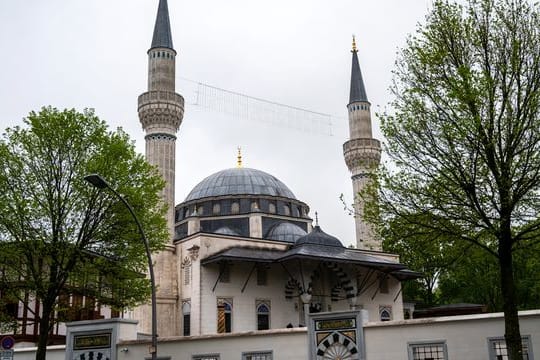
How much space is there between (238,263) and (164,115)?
10.1 m

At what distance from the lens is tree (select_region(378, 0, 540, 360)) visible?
1267cm

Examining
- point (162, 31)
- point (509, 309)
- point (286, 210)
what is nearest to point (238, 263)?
point (286, 210)

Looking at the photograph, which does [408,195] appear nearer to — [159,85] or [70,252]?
[70,252]

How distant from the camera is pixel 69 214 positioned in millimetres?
17250

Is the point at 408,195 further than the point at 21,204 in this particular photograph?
No

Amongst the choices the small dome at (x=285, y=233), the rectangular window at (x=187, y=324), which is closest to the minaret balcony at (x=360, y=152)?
the small dome at (x=285, y=233)

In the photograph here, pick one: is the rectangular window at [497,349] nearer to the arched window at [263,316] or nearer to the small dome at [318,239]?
the small dome at [318,239]

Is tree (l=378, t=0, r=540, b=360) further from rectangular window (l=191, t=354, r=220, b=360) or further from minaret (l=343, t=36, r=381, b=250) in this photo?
minaret (l=343, t=36, r=381, b=250)

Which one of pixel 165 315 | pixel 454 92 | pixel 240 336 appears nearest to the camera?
pixel 454 92

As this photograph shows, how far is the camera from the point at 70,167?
17516mm

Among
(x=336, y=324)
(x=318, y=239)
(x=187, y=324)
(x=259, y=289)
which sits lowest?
(x=336, y=324)

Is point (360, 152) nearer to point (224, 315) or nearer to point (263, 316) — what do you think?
point (263, 316)

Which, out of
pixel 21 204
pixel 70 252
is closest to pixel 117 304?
pixel 70 252

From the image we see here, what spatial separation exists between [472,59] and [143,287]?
10957 mm
